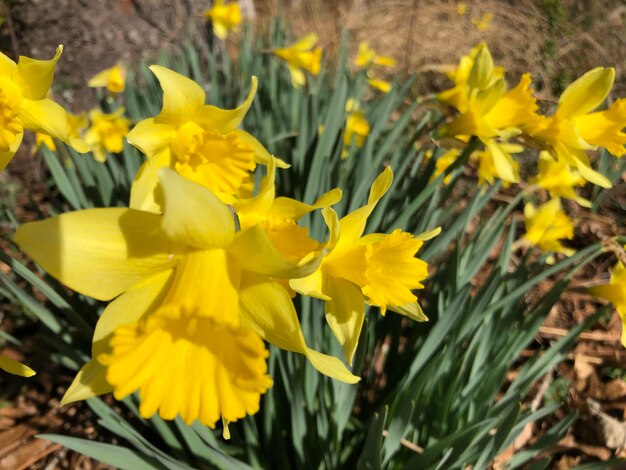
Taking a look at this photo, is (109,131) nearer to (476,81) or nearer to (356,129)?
(356,129)

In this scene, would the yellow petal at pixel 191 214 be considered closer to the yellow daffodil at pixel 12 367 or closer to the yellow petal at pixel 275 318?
the yellow petal at pixel 275 318

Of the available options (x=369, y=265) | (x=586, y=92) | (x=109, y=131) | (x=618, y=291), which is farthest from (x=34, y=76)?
(x=618, y=291)

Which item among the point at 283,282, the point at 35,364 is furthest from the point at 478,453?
the point at 35,364

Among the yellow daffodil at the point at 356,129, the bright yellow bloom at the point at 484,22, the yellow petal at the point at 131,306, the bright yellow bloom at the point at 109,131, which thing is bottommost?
the bright yellow bloom at the point at 484,22

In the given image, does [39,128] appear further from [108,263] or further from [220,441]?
[220,441]

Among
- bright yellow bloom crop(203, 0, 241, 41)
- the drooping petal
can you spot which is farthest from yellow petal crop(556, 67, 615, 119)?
bright yellow bloom crop(203, 0, 241, 41)

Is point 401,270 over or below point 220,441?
over

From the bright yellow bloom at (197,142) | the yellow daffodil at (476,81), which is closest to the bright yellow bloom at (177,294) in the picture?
the bright yellow bloom at (197,142)
